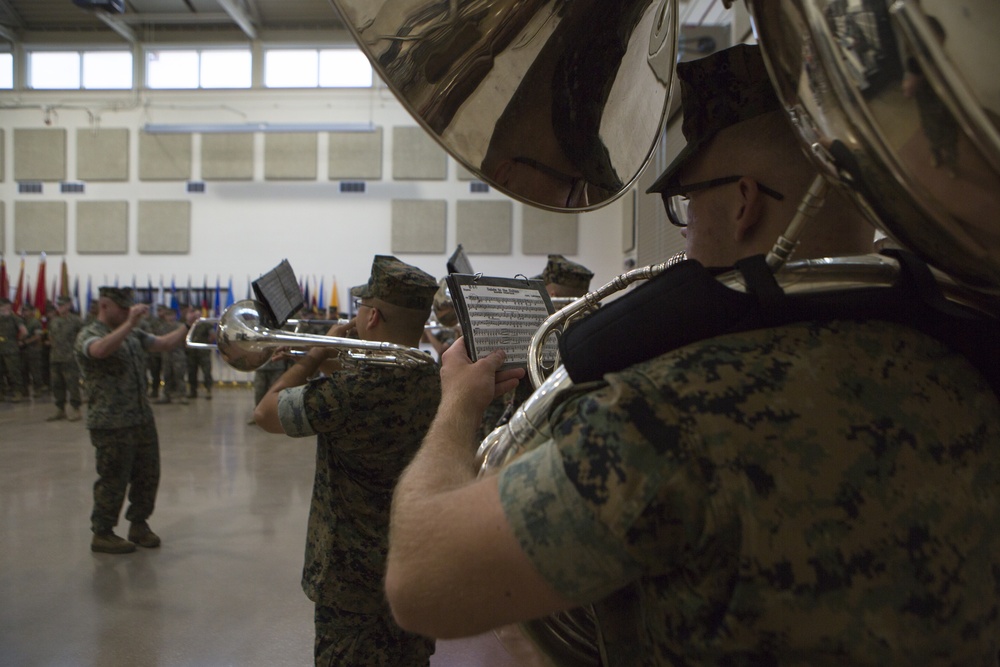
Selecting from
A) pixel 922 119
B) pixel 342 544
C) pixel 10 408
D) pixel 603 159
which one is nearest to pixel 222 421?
pixel 10 408

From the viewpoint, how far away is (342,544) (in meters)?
2.29

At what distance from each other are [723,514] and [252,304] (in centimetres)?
252

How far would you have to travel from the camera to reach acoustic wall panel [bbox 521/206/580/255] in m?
13.9

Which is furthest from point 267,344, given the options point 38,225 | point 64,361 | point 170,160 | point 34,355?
point 38,225

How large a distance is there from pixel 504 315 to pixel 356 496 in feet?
4.59

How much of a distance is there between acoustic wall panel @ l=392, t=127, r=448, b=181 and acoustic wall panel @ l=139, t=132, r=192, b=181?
426cm

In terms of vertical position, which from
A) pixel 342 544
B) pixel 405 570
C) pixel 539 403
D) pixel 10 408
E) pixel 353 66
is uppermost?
pixel 353 66

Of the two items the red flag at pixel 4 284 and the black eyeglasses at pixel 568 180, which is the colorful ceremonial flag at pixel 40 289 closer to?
the red flag at pixel 4 284

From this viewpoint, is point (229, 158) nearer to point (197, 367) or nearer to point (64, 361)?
point (197, 367)

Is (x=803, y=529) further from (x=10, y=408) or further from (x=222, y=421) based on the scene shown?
(x=10, y=408)

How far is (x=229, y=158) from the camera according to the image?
14.1m

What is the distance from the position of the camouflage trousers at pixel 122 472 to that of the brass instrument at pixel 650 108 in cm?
421

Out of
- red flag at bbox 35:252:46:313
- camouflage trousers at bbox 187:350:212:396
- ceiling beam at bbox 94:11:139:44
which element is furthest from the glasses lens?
red flag at bbox 35:252:46:313

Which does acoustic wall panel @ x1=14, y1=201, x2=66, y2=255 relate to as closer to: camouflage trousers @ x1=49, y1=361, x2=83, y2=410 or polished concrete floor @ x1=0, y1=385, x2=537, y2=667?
camouflage trousers @ x1=49, y1=361, x2=83, y2=410
